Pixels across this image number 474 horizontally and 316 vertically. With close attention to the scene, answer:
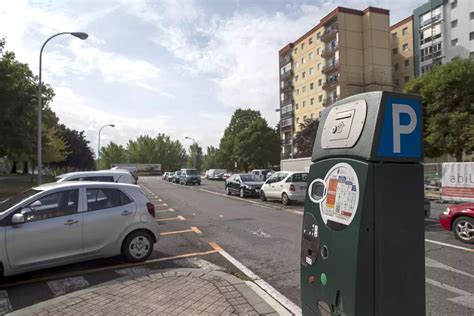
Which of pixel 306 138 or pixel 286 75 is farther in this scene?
pixel 286 75

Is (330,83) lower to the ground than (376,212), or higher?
higher

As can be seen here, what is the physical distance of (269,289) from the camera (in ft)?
18.1

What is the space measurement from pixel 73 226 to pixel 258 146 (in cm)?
6337

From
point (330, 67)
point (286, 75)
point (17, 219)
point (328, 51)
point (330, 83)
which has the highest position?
point (328, 51)

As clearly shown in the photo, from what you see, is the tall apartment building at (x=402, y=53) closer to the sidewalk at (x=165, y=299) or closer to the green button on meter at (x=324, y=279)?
the sidewalk at (x=165, y=299)

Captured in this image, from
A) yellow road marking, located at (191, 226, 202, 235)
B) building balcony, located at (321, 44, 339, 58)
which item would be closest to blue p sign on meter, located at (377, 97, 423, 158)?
yellow road marking, located at (191, 226, 202, 235)

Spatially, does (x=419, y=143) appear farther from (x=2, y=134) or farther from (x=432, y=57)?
(x=432, y=57)

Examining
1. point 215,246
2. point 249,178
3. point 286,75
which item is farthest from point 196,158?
point 215,246

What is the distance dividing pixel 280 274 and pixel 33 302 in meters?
3.61

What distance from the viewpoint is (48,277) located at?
6312 millimetres

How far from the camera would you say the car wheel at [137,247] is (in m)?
7.12

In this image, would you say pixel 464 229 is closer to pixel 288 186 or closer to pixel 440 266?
pixel 440 266

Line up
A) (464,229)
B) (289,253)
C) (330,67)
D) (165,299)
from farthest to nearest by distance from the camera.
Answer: (330,67)
(464,229)
(289,253)
(165,299)

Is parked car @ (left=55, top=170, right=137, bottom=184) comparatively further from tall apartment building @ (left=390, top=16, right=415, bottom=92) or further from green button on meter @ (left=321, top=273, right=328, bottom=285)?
tall apartment building @ (left=390, top=16, right=415, bottom=92)
